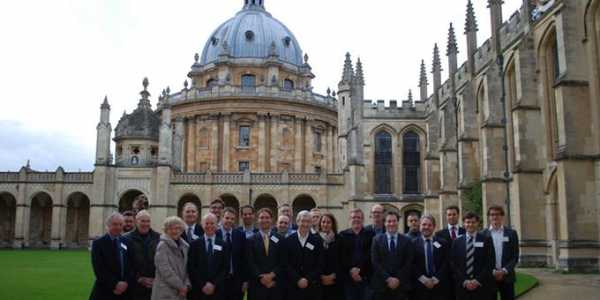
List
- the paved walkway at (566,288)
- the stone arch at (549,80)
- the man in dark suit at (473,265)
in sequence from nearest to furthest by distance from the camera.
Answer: the man in dark suit at (473,265) → the paved walkway at (566,288) → the stone arch at (549,80)

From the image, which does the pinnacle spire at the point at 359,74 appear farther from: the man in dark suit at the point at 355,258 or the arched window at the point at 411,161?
the man in dark suit at the point at 355,258

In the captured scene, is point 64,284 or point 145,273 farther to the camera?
point 64,284

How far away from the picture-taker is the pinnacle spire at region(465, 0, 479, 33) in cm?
3572

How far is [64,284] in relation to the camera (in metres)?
18.0

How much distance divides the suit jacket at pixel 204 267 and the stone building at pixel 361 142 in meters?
17.0

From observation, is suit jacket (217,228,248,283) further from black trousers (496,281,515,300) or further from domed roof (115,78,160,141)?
domed roof (115,78,160,141)

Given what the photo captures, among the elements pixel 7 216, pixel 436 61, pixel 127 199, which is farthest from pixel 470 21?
pixel 7 216

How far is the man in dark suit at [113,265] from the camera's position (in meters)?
8.63

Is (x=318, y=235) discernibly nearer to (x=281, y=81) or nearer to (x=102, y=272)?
(x=102, y=272)

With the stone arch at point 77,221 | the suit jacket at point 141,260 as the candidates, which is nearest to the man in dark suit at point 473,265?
the suit jacket at point 141,260

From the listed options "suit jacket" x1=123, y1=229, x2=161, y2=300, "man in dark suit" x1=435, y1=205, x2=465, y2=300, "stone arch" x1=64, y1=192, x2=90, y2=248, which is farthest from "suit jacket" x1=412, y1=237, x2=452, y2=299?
"stone arch" x1=64, y1=192, x2=90, y2=248

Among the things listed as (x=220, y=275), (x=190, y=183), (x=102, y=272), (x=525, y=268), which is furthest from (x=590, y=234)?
(x=190, y=183)

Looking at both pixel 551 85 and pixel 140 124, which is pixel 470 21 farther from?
pixel 140 124

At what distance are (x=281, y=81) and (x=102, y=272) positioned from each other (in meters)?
57.4
